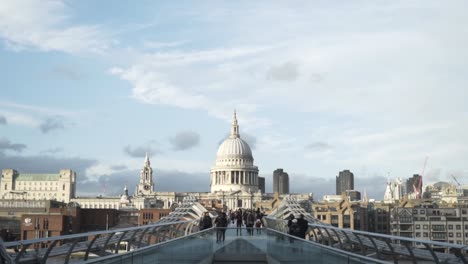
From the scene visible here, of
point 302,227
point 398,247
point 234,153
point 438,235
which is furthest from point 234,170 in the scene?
point 398,247

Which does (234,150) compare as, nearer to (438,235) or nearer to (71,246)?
(438,235)

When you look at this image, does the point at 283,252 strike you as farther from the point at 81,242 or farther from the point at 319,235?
the point at 81,242

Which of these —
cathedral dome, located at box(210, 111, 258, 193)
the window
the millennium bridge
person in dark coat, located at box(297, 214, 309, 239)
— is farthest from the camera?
cathedral dome, located at box(210, 111, 258, 193)

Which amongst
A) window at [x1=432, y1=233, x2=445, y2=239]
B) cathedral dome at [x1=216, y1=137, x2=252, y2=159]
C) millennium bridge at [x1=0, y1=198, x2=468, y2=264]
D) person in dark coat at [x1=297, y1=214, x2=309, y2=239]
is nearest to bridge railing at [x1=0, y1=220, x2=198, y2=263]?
millennium bridge at [x1=0, y1=198, x2=468, y2=264]

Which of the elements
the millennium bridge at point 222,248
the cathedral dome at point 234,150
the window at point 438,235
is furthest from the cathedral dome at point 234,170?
the millennium bridge at point 222,248

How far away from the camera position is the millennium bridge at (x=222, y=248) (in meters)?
7.63

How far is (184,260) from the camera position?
548 inches

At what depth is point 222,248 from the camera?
20.1 m

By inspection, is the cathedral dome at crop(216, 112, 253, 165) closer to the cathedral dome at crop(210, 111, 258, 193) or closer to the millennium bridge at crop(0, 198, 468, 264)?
the cathedral dome at crop(210, 111, 258, 193)

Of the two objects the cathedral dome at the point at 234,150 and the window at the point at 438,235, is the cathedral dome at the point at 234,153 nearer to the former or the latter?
the cathedral dome at the point at 234,150

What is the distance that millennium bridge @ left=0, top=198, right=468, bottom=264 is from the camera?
7.63 meters

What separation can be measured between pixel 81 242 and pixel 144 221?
4939 inches

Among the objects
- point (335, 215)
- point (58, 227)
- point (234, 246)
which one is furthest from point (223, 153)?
point (234, 246)

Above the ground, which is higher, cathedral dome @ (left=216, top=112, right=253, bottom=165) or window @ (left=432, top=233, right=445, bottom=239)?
cathedral dome @ (left=216, top=112, right=253, bottom=165)
